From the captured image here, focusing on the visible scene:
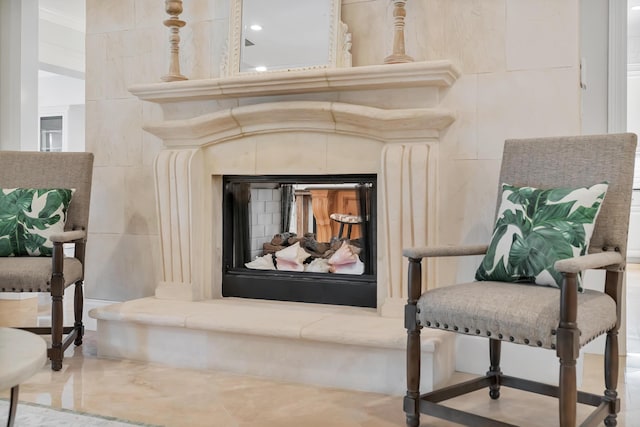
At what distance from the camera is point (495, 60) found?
2723 mm

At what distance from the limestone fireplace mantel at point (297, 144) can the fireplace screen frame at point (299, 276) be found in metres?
0.06

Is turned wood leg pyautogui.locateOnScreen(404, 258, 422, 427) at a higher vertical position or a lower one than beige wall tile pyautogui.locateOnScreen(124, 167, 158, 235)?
lower

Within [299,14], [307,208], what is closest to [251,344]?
[307,208]

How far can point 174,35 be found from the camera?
3186 millimetres

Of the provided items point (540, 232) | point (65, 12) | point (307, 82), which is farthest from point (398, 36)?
point (65, 12)

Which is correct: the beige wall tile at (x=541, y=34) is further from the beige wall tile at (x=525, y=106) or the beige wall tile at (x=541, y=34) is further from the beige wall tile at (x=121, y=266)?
the beige wall tile at (x=121, y=266)

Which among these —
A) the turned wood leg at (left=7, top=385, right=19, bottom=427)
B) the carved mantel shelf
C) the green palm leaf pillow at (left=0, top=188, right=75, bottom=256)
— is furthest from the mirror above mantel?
the turned wood leg at (left=7, top=385, right=19, bottom=427)

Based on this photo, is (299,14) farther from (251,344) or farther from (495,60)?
(251,344)

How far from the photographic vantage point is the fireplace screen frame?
9.85 ft

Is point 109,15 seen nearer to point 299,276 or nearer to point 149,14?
point 149,14

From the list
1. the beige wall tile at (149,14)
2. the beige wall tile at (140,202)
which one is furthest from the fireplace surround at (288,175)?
the beige wall tile at (149,14)

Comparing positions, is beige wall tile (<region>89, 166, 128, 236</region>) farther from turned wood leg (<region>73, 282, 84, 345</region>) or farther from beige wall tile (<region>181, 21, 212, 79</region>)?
beige wall tile (<region>181, 21, 212, 79</region>)

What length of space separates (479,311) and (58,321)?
184cm

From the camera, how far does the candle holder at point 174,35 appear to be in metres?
3.12
